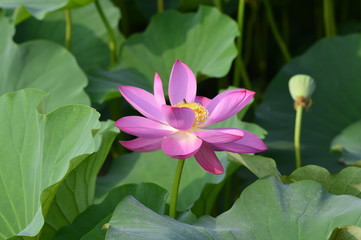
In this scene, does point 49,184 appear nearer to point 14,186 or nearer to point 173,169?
point 14,186

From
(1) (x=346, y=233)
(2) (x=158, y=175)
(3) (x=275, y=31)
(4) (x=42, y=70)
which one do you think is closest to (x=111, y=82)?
(4) (x=42, y=70)

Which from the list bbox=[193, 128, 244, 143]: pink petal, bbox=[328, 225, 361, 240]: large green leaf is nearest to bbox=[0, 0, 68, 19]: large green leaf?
bbox=[193, 128, 244, 143]: pink petal

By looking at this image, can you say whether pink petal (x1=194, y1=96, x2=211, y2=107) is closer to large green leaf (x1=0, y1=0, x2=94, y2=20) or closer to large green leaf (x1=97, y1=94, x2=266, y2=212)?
large green leaf (x1=97, y1=94, x2=266, y2=212)

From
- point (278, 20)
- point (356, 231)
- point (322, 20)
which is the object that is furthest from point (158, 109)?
point (278, 20)

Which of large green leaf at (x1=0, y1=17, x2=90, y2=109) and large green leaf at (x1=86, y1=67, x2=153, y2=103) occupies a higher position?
large green leaf at (x1=0, y1=17, x2=90, y2=109)

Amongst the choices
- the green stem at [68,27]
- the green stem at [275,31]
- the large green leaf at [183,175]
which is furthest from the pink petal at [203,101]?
the green stem at [275,31]

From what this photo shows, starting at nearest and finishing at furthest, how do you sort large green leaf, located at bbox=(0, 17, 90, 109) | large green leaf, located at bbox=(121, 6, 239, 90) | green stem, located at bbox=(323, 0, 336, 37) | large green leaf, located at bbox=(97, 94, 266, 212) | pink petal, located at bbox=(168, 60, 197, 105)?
pink petal, located at bbox=(168, 60, 197, 105) < large green leaf, located at bbox=(97, 94, 266, 212) < large green leaf, located at bbox=(0, 17, 90, 109) < large green leaf, located at bbox=(121, 6, 239, 90) < green stem, located at bbox=(323, 0, 336, 37)
